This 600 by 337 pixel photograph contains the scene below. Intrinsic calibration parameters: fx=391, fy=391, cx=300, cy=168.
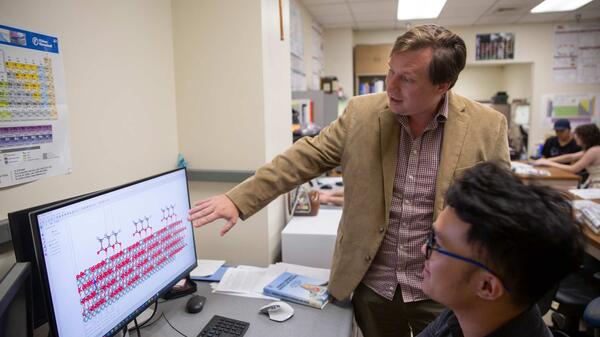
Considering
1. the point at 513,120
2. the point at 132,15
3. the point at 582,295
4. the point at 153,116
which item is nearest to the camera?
the point at 132,15

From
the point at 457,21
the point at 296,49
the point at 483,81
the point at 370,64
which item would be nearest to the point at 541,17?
the point at 457,21

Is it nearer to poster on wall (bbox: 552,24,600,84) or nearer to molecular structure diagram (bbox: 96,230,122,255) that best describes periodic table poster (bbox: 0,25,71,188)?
molecular structure diagram (bbox: 96,230,122,255)

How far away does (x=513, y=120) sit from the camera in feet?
21.0

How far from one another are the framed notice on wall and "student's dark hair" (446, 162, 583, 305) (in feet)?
19.3

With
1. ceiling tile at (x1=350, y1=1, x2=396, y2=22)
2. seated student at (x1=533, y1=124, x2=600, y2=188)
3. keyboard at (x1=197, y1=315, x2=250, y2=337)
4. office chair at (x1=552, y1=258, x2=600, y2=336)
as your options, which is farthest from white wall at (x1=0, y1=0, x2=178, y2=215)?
seated student at (x1=533, y1=124, x2=600, y2=188)

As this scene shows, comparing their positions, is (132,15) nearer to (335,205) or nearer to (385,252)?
(385,252)

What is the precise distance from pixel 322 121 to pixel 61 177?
2.84m

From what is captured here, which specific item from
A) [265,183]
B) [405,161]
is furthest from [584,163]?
[265,183]

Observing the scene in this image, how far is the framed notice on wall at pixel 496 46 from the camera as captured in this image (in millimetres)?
5781

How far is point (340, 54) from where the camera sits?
5961mm

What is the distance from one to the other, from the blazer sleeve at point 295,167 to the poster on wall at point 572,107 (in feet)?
18.8

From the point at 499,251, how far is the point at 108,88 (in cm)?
140

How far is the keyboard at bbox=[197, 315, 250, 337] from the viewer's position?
1161 mm

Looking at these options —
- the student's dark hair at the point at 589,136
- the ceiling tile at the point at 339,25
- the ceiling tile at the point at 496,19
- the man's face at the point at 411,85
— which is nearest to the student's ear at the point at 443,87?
the man's face at the point at 411,85
